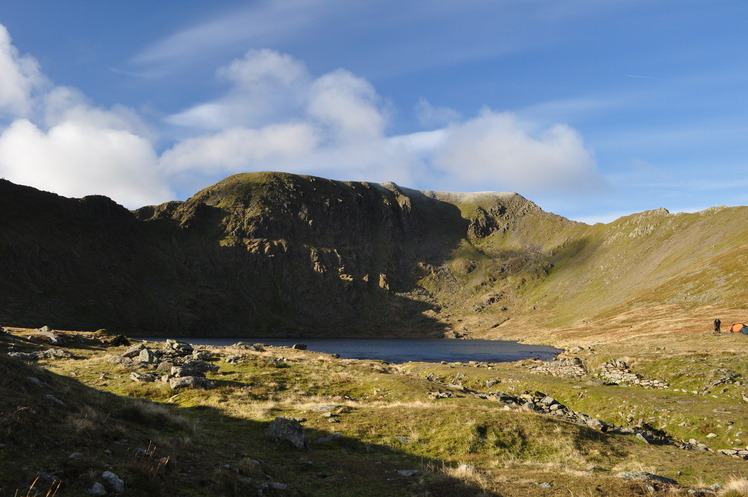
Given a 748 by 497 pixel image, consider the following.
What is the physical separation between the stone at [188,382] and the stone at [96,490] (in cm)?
2475

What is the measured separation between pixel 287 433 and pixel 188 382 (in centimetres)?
1560

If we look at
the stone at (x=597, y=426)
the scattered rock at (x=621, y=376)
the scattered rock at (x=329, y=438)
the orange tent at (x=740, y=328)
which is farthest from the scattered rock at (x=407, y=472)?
the orange tent at (x=740, y=328)

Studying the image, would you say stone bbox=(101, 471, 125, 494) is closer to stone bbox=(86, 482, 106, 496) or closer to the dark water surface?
stone bbox=(86, 482, 106, 496)

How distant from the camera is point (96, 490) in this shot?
8.70 metres

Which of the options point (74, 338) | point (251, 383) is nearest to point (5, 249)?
point (74, 338)

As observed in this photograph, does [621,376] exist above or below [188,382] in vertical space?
below

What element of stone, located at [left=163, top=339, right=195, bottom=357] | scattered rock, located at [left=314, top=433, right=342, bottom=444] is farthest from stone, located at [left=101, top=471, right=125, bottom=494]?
stone, located at [left=163, top=339, right=195, bottom=357]

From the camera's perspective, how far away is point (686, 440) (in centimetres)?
2894

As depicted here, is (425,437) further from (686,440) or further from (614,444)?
(686,440)

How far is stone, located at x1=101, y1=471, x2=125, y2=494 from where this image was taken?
9070mm

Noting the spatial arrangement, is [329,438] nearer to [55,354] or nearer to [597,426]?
[597,426]

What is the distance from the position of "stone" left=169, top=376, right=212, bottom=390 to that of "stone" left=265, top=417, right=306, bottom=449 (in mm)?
13748

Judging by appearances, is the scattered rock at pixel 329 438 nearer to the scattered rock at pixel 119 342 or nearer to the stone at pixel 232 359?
the stone at pixel 232 359

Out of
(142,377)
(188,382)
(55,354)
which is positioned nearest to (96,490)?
(188,382)
